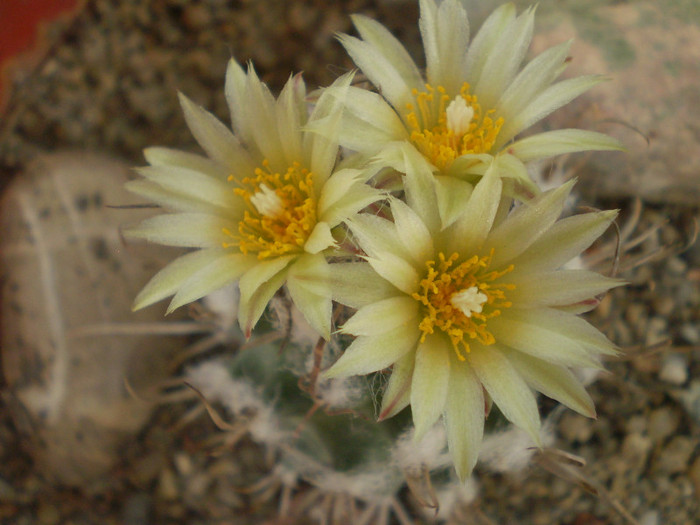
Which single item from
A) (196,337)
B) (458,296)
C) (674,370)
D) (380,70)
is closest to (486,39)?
(380,70)

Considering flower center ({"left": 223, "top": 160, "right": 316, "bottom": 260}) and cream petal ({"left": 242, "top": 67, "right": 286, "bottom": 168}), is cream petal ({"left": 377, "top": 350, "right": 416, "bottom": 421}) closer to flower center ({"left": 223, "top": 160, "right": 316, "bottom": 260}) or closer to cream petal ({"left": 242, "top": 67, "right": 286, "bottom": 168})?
flower center ({"left": 223, "top": 160, "right": 316, "bottom": 260})

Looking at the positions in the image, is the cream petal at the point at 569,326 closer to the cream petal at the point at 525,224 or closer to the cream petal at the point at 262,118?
the cream petal at the point at 525,224

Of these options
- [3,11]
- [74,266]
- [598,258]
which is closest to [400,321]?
[598,258]

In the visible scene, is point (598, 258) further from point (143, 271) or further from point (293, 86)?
point (143, 271)

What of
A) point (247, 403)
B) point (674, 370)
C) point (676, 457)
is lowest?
point (676, 457)

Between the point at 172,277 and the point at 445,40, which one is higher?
the point at 445,40

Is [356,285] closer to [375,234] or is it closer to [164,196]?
[375,234]

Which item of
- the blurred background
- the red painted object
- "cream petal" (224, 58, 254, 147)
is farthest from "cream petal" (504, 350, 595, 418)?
the red painted object
